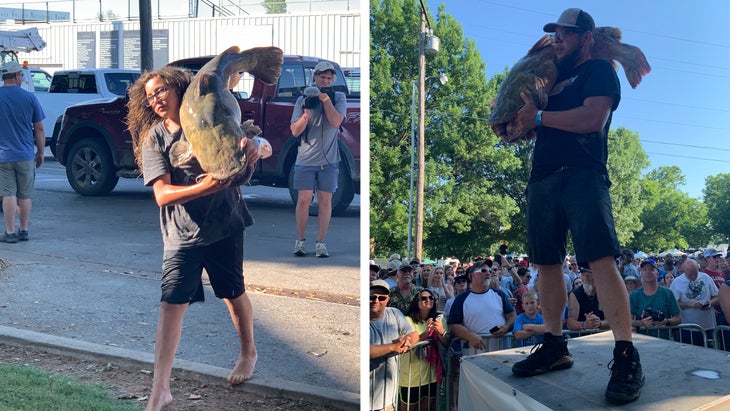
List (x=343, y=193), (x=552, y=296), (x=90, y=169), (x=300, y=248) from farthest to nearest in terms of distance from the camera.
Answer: (x=90, y=169), (x=300, y=248), (x=343, y=193), (x=552, y=296)

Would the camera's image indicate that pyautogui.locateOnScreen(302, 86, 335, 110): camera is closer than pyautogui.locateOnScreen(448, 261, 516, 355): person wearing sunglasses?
No

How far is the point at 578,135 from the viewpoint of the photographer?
6.10 ft

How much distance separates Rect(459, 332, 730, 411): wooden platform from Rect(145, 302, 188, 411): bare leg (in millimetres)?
1726

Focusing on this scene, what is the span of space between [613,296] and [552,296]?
17cm

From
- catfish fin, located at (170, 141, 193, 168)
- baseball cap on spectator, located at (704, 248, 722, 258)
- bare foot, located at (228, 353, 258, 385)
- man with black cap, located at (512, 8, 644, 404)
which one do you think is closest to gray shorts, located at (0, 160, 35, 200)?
catfish fin, located at (170, 141, 193, 168)

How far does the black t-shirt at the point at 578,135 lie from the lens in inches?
72.1

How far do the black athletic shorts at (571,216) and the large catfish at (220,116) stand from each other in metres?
1.54

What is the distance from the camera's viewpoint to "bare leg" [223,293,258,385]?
3416 mm

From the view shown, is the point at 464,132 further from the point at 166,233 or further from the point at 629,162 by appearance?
the point at 166,233

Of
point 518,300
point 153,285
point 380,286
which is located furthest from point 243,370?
point 518,300

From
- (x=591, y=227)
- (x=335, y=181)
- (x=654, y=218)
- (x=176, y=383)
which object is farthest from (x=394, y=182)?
(x=176, y=383)

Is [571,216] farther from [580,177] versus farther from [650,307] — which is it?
[650,307]

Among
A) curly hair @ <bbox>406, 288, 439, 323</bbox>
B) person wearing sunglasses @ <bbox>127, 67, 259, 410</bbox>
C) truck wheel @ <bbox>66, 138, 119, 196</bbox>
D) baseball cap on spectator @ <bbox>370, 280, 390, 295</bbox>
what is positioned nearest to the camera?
baseball cap on spectator @ <bbox>370, 280, 390, 295</bbox>

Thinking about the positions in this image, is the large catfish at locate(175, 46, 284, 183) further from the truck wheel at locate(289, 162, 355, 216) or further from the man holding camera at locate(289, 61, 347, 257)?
the truck wheel at locate(289, 162, 355, 216)
